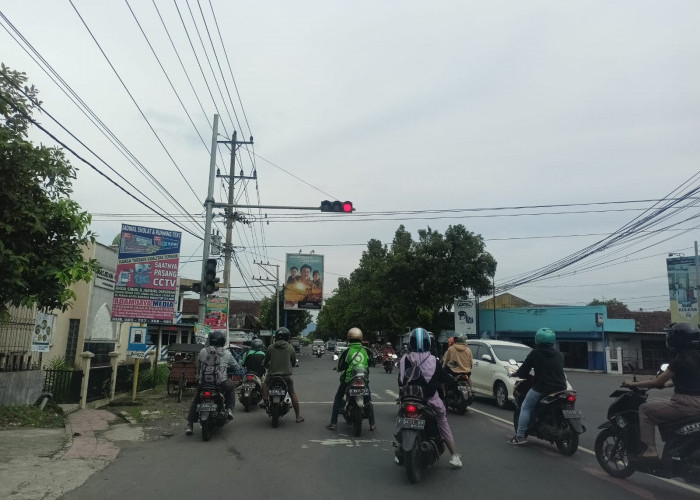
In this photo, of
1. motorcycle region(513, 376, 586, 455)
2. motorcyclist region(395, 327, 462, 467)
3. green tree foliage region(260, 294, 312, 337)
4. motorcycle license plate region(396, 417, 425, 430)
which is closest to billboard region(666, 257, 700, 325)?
motorcycle region(513, 376, 586, 455)

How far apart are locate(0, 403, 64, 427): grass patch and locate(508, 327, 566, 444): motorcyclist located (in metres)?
8.25

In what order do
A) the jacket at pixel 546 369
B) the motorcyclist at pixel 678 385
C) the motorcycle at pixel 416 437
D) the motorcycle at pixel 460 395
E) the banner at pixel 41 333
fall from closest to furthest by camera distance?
the motorcyclist at pixel 678 385 → the motorcycle at pixel 416 437 → the jacket at pixel 546 369 → the banner at pixel 41 333 → the motorcycle at pixel 460 395

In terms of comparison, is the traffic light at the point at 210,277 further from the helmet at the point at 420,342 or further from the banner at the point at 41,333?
the helmet at the point at 420,342

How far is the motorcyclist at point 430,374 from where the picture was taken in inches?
259

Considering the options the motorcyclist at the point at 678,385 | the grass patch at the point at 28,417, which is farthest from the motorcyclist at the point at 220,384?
the motorcyclist at the point at 678,385

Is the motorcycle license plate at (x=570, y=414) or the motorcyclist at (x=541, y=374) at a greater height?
the motorcyclist at (x=541, y=374)

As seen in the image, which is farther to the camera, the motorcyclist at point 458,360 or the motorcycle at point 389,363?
the motorcycle at point 389,363

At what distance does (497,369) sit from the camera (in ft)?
43.5

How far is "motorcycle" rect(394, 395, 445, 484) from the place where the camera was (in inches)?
235

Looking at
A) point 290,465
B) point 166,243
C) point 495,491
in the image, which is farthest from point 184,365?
point 495,491

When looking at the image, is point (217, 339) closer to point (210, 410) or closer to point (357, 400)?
point (210, 410)

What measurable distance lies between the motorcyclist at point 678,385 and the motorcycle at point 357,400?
418 cm

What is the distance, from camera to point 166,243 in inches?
556

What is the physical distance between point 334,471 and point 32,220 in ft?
17.4
